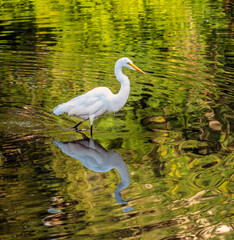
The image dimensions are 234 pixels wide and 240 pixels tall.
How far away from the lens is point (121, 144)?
7.94 m

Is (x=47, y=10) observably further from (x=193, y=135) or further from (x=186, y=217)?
(x=186, y=217)

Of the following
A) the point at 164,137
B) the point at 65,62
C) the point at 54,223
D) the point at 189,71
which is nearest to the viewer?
the point at 54,223

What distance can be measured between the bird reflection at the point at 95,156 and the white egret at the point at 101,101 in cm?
44

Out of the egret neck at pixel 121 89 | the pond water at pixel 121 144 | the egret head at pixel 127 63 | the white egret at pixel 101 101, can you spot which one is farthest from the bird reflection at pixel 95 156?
the egret head at pixel 127 63

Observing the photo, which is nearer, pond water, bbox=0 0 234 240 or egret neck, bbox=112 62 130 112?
pond water, bbox=0 0 234 240

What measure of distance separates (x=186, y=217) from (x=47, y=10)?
70.5 ft

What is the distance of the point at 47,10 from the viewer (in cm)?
2542

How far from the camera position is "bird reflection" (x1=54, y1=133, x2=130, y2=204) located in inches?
272

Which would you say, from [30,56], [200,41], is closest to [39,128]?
[30,56]

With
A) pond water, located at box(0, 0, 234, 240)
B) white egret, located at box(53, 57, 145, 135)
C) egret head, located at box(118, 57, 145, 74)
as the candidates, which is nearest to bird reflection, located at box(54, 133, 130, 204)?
pond water, located at box(0, 0, 234, 240)

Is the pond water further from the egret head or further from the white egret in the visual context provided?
the egret head

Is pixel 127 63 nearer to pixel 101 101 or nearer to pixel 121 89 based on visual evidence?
pixel 121 89

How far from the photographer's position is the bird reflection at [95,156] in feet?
22.6

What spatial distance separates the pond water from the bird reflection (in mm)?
15
